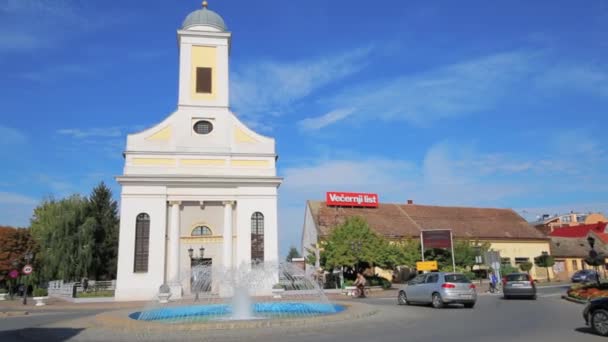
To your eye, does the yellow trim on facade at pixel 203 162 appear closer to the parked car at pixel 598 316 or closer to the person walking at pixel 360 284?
the person walking at pixel 360 284

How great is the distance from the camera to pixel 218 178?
3519 cm

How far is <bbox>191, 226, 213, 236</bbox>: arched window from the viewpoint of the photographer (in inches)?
1417

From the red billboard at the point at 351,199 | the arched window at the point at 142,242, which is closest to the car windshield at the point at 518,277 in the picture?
the arched window at the point at 142,242

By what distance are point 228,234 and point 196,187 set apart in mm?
4252

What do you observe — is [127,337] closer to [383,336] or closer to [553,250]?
[383,336]

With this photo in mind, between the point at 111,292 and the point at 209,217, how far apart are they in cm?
859

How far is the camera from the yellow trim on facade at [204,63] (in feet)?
124

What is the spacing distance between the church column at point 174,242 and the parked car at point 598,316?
27.0m

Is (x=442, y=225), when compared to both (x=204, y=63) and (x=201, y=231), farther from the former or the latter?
Answer: (x=204, y=63)

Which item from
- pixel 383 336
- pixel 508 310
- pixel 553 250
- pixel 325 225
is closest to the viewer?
pixel 383 336

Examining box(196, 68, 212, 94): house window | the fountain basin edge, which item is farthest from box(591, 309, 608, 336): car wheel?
box(196, 68, 212, 94): house window

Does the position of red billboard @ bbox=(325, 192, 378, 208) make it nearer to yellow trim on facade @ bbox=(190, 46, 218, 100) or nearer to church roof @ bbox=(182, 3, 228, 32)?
yellow trim on facade @ bbox=(190, 46, 218, 100)

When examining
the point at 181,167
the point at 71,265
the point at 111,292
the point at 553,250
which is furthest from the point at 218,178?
the point at 553,250

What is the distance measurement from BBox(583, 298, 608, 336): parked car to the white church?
78.5ft
